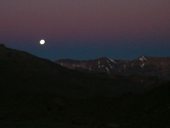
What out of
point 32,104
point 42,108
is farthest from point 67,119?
point 32,104

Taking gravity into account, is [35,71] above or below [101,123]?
above

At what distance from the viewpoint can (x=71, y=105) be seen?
55.1m

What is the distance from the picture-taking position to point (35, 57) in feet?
390

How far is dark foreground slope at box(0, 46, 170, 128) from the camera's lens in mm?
39812

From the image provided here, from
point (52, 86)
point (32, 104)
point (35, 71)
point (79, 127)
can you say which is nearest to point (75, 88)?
point (52, 86)

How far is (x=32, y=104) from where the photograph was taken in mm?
58688

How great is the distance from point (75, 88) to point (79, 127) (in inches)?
2017

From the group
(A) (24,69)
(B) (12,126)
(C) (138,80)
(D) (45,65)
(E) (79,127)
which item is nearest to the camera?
(E) (79,127)

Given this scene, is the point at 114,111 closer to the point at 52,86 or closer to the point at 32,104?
the point at 32,104

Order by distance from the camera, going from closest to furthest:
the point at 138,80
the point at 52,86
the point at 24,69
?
1. the point at 52,86
2. the point at 24,69
3. the point at 138,80

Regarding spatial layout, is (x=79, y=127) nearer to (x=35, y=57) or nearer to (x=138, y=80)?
(x=35, y=57)

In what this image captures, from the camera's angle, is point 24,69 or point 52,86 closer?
point 52,86

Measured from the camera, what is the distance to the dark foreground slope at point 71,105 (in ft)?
131

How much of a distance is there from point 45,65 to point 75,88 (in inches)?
941
